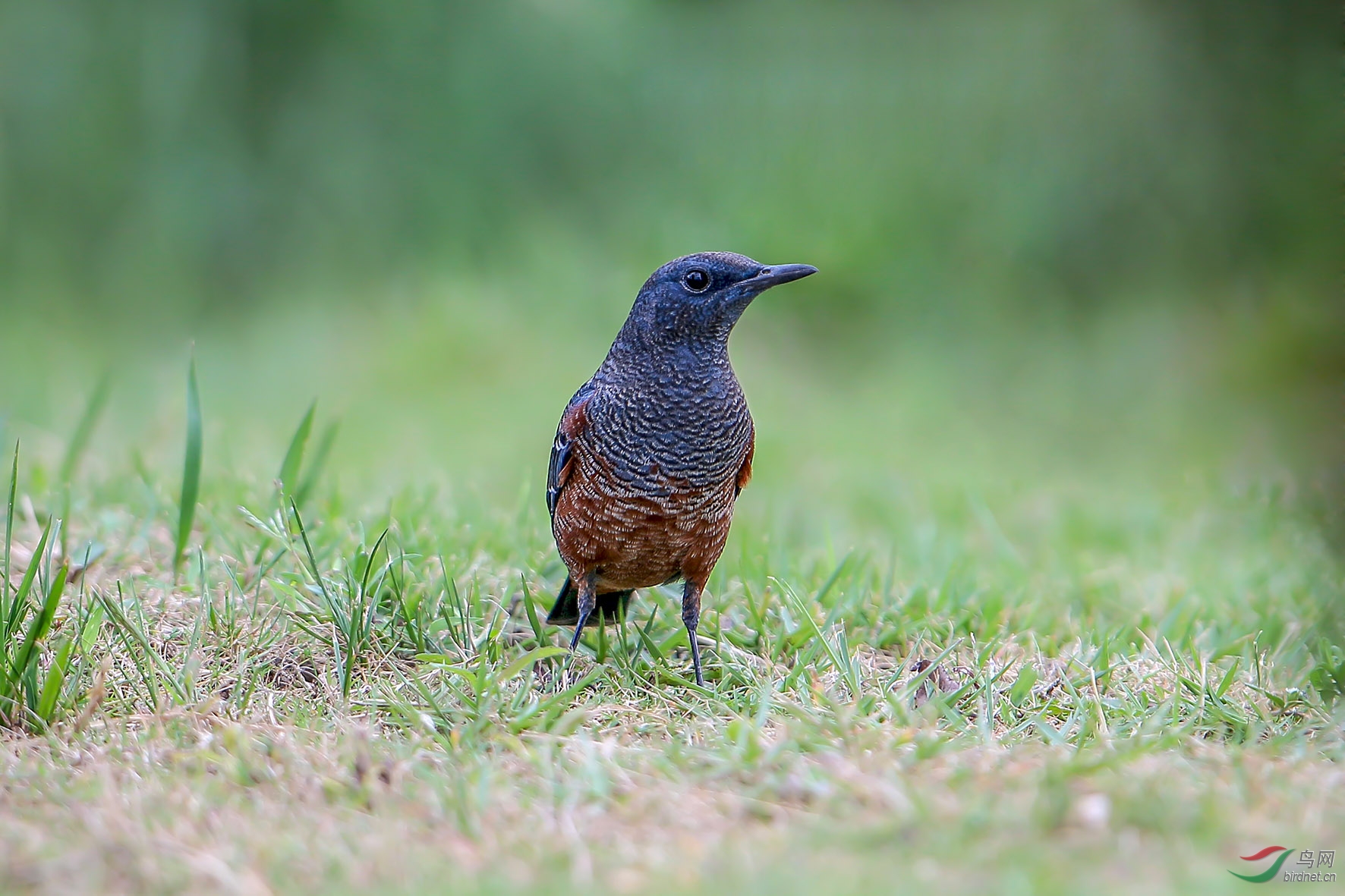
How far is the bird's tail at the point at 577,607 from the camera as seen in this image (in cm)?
385

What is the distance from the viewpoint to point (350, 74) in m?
8.92

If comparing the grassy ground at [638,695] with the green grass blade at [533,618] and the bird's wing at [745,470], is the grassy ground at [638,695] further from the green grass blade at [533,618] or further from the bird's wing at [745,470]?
the bird's wing at [745,470]

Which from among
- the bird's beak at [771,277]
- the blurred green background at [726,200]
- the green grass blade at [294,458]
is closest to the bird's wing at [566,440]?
the bird's beak at [771,277]

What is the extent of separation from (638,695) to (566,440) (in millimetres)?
860

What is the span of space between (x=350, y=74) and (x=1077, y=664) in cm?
738

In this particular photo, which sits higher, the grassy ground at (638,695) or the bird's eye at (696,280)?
the bird's eye at (696,280)

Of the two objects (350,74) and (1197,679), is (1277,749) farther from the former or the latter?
(350,74)

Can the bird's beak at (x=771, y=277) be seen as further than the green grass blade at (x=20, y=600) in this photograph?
Yes

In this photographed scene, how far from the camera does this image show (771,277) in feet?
→ 11.7

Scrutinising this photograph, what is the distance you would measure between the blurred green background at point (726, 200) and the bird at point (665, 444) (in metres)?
4.02

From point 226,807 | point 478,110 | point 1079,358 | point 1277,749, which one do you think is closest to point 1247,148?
point 1079,358

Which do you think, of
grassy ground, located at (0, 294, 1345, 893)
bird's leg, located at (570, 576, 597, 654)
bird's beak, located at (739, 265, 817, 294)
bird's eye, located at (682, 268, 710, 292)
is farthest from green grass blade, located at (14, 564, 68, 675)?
bird's beak, located at (739, 265, 817, 294)

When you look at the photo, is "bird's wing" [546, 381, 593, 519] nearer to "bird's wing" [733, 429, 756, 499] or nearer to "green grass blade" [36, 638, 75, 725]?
"bird's wing" [733, 429, 756, 499]
